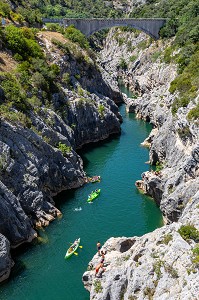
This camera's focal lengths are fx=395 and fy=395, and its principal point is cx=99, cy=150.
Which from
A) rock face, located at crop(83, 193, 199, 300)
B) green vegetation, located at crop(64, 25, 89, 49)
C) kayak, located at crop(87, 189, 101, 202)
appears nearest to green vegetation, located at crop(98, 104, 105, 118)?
green vegetation, located at crop(64, 25, 89, 49)

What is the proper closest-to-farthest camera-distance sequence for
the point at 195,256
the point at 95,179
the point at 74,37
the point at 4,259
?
the point at 195,256, the point at 4,259, the point at 95,179, the point at 74,37

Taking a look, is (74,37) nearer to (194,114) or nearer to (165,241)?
(194,114)

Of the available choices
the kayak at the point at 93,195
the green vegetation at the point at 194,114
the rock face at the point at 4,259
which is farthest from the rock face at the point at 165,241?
the rock face at the point at 4,259

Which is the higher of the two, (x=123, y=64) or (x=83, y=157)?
(x=123, y=64)

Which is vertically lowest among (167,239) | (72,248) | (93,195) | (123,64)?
(72,248)

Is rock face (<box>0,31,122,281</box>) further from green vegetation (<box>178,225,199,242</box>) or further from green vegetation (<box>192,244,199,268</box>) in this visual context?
green vegetation (<box>192,244,199,268</box>)

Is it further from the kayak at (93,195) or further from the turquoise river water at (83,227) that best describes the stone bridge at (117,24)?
the kayak at (93,195)

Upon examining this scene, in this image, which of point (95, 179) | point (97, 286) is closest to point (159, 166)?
point (95, 179)

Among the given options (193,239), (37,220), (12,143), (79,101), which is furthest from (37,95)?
(193,239)
